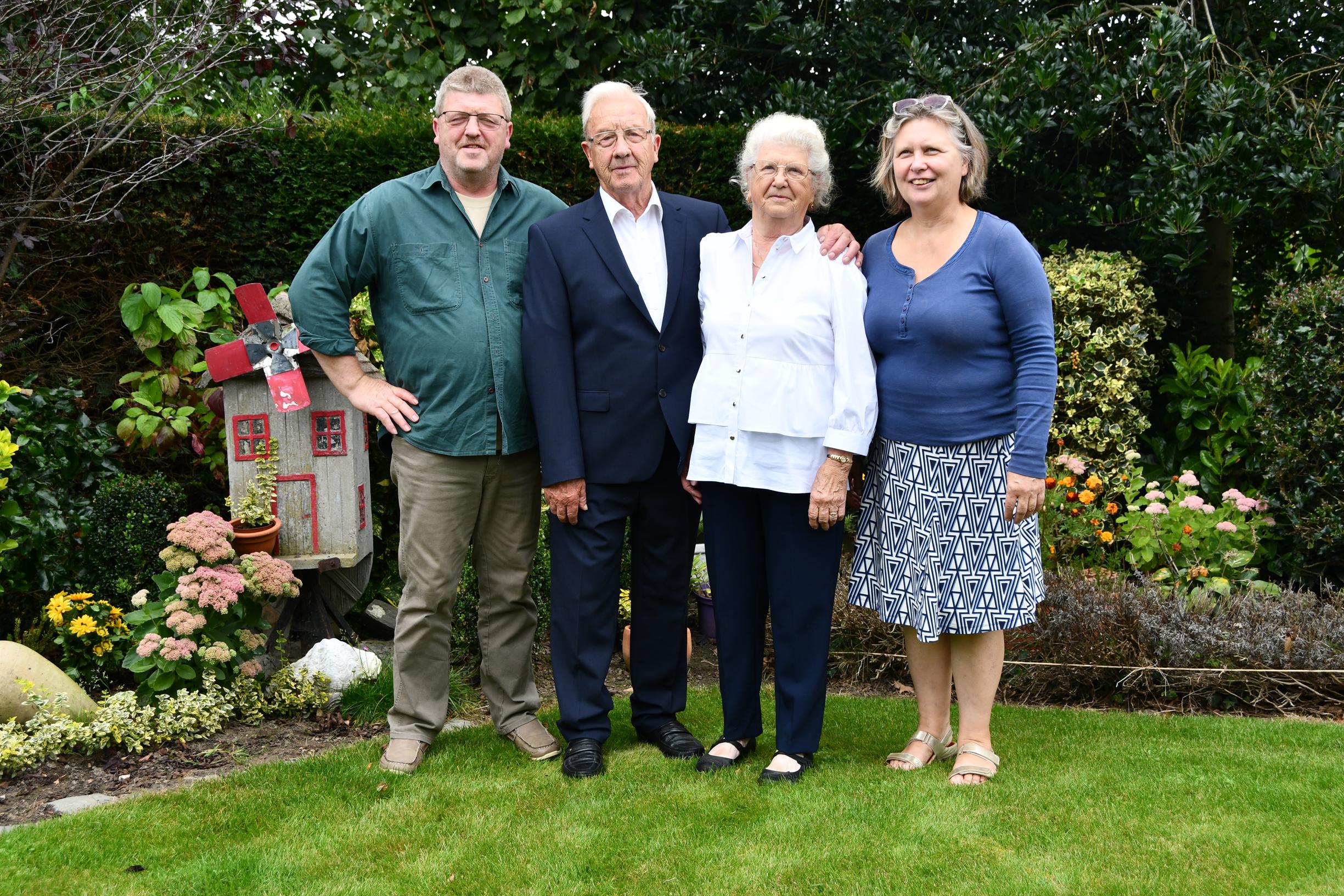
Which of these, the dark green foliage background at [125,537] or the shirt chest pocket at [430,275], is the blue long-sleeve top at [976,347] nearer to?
the shirt chest pocket at [430,275]

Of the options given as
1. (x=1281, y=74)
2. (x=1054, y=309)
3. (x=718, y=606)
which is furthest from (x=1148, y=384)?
(x=718, y=606)

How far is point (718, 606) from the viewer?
10.7ft

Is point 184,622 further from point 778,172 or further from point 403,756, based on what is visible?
point 778,172

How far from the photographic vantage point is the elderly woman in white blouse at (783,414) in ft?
9.80

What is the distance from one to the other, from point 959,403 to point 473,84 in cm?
170

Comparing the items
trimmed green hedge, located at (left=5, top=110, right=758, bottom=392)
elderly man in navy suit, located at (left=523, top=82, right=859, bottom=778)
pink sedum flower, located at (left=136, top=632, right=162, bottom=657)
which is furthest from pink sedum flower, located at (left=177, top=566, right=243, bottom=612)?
trimmed green hedge, located at (left=5, top=110, right=758, bottom=392)

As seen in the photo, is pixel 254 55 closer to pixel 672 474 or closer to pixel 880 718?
pixel 672 474

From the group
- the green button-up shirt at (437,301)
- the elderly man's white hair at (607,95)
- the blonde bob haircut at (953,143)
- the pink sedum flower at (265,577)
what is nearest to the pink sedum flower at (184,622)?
the pink sedum flower at (265,577)

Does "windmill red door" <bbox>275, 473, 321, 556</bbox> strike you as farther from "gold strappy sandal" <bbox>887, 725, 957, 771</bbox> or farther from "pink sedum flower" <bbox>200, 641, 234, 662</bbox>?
"gold strappy sandal" <bbox>887, 725, 957, 771</bbox>

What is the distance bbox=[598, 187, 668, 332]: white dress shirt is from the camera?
3232mm

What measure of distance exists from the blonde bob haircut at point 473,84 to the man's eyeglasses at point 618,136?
0.98 ft

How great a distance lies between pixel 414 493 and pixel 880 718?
1860mm

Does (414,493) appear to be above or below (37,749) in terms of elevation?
above

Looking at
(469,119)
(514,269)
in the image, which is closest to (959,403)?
(514,269)
